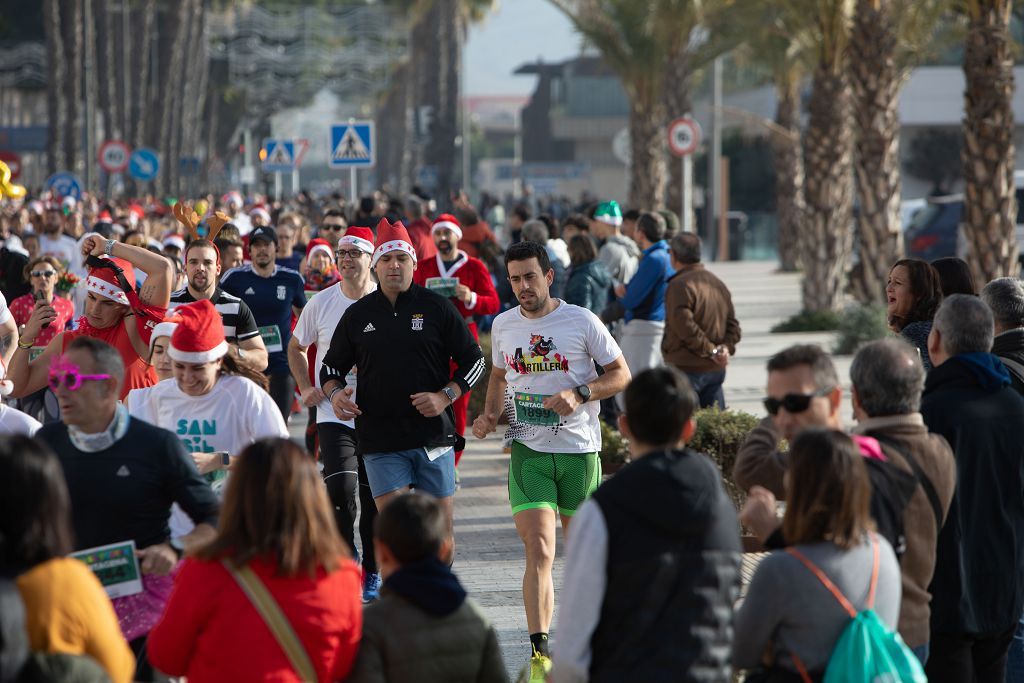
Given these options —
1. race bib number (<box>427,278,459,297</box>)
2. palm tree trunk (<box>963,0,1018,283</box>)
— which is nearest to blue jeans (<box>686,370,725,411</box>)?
race bib number (<box>427,278,459,297</box>)

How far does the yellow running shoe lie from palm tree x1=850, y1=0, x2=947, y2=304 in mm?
14157

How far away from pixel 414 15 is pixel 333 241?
4751 cm

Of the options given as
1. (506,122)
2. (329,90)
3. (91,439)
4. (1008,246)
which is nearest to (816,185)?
(1008,246)

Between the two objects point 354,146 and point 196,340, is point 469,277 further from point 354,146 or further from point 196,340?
point 354,146

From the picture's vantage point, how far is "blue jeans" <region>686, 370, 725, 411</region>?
35.7ft

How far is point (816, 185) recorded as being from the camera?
22875 millimetres

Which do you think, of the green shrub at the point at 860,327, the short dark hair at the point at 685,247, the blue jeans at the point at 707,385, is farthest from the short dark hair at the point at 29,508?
the green shrub at the point at 860,327

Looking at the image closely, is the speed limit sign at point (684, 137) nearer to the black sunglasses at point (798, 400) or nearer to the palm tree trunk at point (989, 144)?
the palm tree trunk at point (989, 144)

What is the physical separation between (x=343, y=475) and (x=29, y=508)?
4535 millimetres

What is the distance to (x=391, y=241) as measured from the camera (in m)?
7.47

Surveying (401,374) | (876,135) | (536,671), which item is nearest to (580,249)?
(401,374)

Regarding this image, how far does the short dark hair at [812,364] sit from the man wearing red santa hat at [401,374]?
9.47 feet

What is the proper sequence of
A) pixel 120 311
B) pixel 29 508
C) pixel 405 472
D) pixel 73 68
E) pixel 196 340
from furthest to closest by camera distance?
pixel 73 68 < pixel 120 311 < pixel 405 472 < pixel 196 340 < pixel 29 508

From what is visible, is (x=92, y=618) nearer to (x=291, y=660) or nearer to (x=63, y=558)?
(x=63, y=558)
